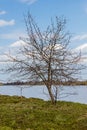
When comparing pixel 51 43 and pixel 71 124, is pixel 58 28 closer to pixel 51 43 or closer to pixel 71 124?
pixel 51 43

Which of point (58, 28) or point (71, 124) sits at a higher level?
point (58, 28)

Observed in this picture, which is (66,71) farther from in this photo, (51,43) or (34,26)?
(34,26)

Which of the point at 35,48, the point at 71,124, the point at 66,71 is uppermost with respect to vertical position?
the point at 35,48

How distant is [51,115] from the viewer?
18750 mm

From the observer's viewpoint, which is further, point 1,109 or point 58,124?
point 1,109

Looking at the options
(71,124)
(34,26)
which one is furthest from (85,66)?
(71,124)

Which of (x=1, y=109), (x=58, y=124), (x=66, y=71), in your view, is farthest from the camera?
(x=66, y=71)

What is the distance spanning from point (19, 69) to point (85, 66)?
4815 mm

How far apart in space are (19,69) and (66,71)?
342 centimetres

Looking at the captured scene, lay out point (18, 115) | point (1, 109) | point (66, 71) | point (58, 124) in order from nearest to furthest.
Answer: point (58, 124) < point (18, 115) < point (1, 109) < point (66, 71)

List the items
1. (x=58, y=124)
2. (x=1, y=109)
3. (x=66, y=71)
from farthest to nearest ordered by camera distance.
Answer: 1. (x=66, y=71)
2. (x=1, y=109)
3. (x=58, y=124)

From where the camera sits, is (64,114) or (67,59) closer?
(64,114)

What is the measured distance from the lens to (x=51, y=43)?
25672 millimetres

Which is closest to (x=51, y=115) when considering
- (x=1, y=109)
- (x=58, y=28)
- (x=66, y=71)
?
(x=1, y=109)
